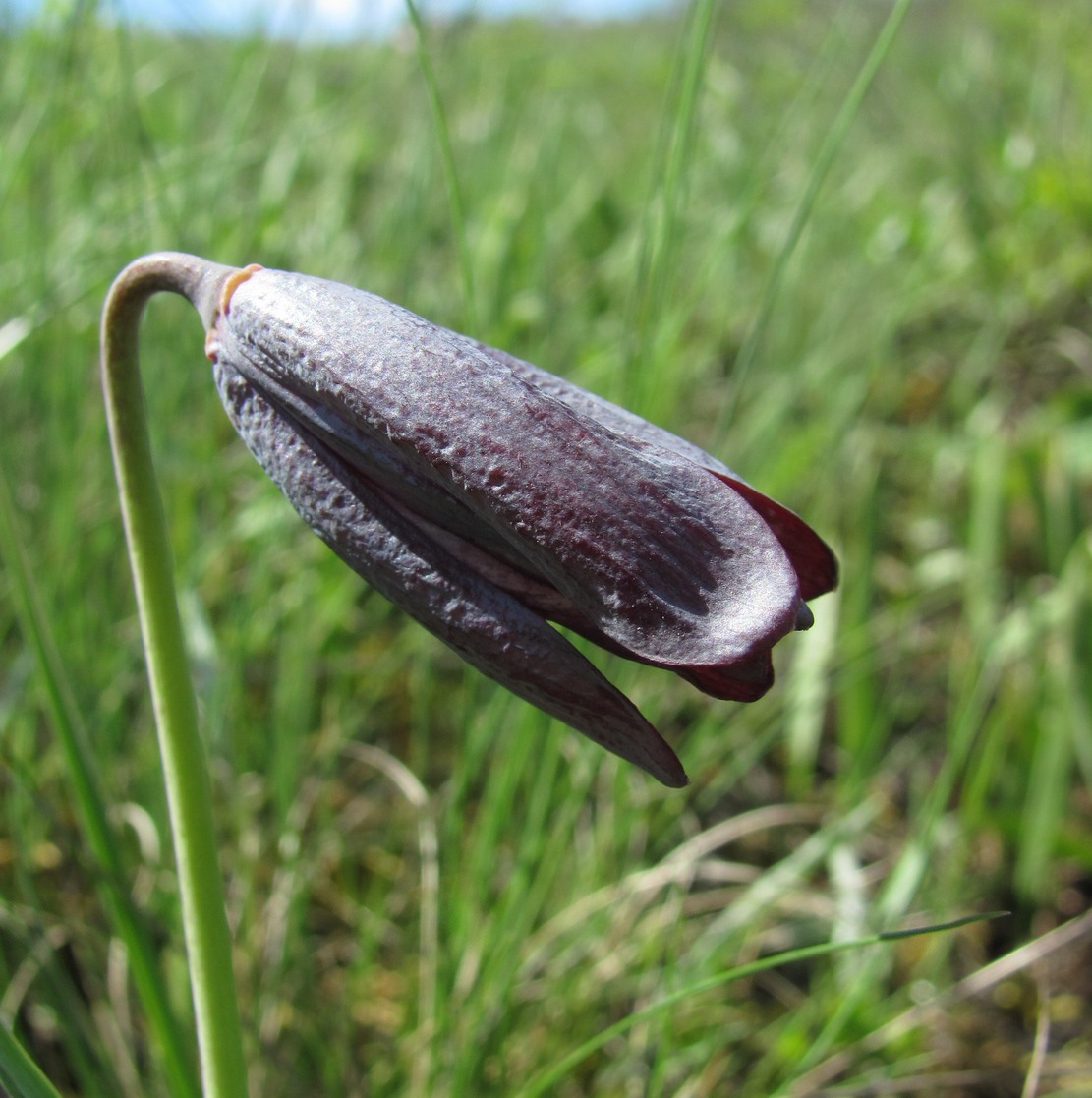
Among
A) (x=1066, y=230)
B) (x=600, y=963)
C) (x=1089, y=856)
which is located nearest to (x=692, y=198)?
(x=1066, y=230)

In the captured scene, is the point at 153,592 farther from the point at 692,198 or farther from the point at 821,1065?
the point at 692,198

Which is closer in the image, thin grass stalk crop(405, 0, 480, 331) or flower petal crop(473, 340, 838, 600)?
flower petal crop(473, 340, 838, 600)

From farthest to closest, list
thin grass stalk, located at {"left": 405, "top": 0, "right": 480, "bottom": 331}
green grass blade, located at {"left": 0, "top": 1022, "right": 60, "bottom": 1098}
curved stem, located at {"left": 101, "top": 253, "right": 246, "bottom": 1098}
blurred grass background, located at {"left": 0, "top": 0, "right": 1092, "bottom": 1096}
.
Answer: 1. blurred grass background, located at {"left": 0, "top": 0, "right": 1092, "bottom": 1096}
2. thin grass stalk, located at {"left": 405, "top": 0, "right": 480, "bottom": 331}
3. curved stem, located at {"left": 101, "top": 253, "right": 246, "bottom": 1098}
4. green grass blade, located at {"left": 0, "top": 1022, "right": 60, "bottom": 1098}

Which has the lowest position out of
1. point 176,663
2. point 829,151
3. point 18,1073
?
point 18,1073

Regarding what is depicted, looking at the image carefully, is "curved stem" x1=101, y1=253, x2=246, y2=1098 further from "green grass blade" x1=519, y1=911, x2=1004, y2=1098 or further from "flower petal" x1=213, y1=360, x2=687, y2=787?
"green grass blade" x1=519, y1=911, x2=1004, y2=1098

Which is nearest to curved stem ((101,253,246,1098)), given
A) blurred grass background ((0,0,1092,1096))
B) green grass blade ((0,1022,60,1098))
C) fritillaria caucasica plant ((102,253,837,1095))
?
fritillaria caucasica plant ((102,253,837,1095))

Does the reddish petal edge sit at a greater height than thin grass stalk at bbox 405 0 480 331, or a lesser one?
lesser

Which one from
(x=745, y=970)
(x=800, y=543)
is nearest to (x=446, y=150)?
(x=800, y=543)

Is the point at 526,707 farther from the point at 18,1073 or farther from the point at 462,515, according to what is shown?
the point at 18,1073
